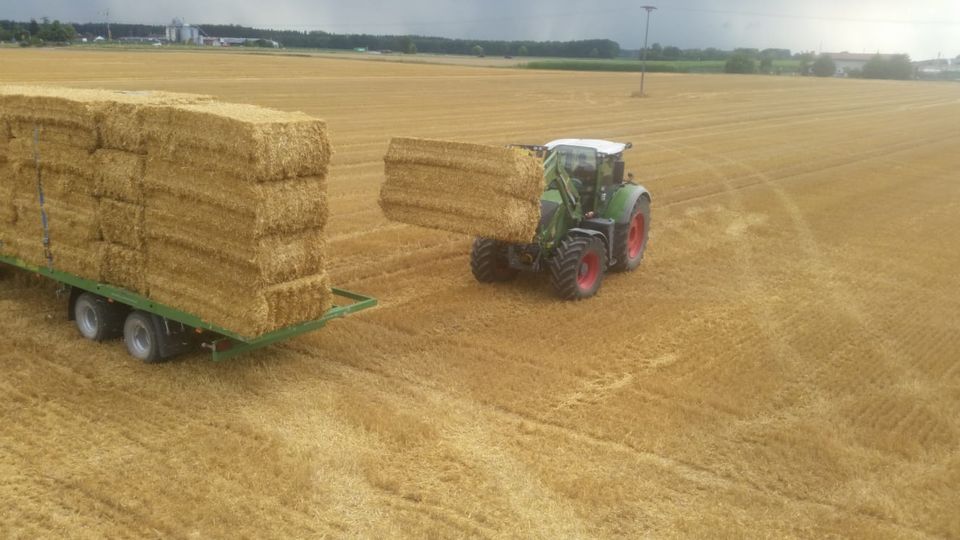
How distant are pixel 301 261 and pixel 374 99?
3092 centimetres

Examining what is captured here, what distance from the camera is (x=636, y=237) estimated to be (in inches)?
538

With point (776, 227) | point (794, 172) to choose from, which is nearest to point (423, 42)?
point (794, 172)

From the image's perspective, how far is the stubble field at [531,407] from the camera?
6.59 m

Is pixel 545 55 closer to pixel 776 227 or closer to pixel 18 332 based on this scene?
pixel 776 227

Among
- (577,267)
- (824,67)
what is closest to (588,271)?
(577,267)

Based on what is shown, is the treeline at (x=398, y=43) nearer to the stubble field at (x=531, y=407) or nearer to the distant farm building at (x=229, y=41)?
the distant farm building at (x=229, y=41)

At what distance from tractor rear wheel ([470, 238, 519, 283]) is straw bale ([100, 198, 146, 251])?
471 cm

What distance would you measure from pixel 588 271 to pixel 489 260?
1.41 metres

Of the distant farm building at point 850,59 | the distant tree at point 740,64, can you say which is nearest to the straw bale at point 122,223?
the distant tree at point 740,64

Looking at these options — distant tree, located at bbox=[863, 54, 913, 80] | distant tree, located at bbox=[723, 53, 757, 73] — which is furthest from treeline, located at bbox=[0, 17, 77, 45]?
distant tree, located at bbox=[863, 54, 913, 80]

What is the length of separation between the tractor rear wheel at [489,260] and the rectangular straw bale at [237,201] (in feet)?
12.2

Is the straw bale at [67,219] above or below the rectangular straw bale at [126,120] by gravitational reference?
below

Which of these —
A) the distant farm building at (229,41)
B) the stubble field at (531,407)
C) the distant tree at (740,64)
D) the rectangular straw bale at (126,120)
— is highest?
the distant farm building at (229,41)

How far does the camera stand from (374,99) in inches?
1505
